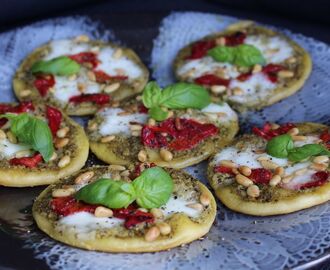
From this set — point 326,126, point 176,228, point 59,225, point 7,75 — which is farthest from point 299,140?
point 7,75

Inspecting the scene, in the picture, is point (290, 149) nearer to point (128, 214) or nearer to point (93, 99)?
point (128, 214)

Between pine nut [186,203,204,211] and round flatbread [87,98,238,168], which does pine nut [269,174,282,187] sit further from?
round flatbread [87,98,238,168]

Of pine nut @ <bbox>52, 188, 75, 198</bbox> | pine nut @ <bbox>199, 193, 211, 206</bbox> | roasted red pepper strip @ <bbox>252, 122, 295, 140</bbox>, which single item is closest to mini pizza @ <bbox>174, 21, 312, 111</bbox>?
roasted red pepper strip @ <bbox>252, 122, 295, 140</bbox>

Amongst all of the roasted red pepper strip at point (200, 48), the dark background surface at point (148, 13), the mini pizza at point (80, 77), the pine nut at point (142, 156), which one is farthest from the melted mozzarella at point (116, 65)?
the pine nut at point (142, 156)

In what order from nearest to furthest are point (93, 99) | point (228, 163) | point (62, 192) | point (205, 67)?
point (62, 192) < point (228, 163) < point (93, 99) < point (205, 67)

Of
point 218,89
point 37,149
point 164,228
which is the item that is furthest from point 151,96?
point 164,228

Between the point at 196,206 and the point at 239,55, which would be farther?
the point at 239,55

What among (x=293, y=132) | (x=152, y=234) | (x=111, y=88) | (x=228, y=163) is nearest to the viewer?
(x=152, y=234)

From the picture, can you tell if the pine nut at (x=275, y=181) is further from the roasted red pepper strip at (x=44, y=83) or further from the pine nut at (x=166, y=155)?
the roasted red pepper strip at (x=44, y=83)

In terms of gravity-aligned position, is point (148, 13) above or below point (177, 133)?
above
